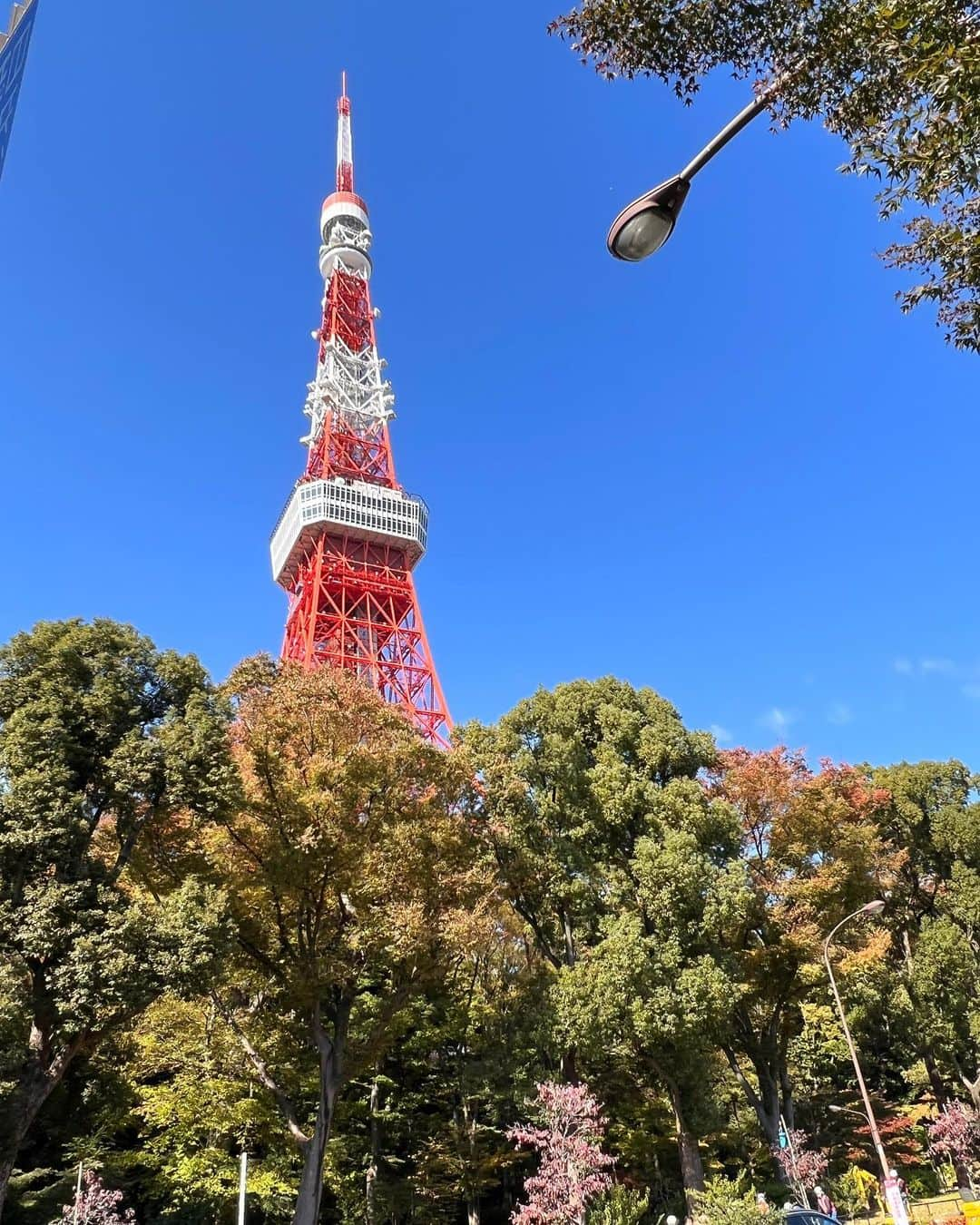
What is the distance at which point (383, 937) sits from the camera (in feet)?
43.5

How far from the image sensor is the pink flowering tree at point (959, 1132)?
18.4 meters

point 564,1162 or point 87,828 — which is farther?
point 564,1162

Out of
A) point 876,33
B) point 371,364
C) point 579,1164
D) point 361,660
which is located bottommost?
point 579,1164

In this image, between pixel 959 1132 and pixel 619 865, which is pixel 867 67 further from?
pixel 959 1132

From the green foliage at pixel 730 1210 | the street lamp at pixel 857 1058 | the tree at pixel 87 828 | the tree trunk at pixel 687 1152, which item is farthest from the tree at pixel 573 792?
the tree at pixel 87 828

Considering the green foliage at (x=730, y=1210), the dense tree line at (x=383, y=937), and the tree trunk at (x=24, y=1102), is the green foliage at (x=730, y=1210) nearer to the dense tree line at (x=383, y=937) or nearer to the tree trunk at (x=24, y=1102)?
the dense tree line at (x=383, y=937)

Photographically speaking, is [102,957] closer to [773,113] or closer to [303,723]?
[303,723]

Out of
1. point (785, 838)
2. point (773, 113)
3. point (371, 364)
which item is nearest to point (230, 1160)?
point (785, 838)

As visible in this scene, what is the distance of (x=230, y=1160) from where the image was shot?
14.3 metres

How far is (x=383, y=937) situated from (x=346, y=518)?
2631 centimetres

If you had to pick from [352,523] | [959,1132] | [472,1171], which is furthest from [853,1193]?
[352,523]

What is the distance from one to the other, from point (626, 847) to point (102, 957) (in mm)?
9656

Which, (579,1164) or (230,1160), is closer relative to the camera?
(579,1164)

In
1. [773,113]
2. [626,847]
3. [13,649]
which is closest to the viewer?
[773,113]
